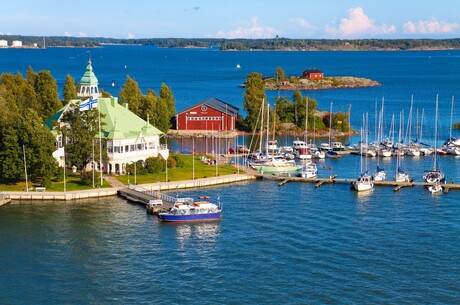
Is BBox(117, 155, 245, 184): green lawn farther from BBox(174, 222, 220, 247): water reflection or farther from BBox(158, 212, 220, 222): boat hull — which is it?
BBox(174, 222, 220, 247): water reflection

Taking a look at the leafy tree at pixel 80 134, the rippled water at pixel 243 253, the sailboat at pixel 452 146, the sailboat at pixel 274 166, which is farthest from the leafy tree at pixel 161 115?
the sailboat at pixel 452 146

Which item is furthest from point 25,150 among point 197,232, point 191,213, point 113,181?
point 197,232

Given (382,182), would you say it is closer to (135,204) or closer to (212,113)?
(135,204)

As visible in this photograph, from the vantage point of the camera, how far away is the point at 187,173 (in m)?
83.7

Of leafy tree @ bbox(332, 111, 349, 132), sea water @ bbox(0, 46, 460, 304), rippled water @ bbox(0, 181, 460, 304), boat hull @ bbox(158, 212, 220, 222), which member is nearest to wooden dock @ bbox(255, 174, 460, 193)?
sea water @ bbox(0, 46, 460, 304)

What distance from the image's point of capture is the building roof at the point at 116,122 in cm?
8231

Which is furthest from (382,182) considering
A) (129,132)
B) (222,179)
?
(129,132)

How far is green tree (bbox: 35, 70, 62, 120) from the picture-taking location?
106m

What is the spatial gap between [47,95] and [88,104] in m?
27.0

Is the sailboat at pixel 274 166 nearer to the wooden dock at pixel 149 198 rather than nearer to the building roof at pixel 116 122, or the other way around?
the building roof at pixel 116 122

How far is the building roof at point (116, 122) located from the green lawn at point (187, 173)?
16.5ft

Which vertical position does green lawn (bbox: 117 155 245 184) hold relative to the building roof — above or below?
below

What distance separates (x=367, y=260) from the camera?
54531 millimetres

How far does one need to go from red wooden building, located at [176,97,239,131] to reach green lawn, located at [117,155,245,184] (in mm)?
28669
